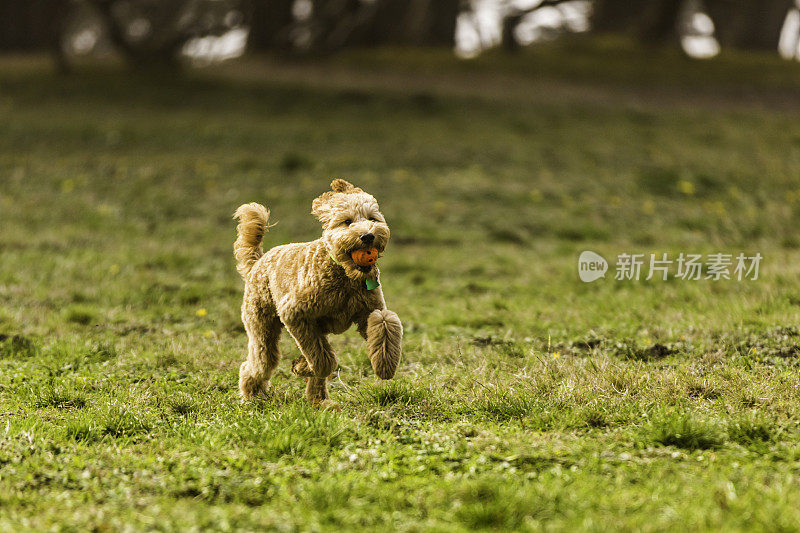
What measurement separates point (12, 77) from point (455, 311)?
19860 millimetres

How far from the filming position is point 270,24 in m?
23.3

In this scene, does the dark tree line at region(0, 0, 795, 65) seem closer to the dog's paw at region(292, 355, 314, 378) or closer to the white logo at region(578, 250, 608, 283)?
the white logo at region(578, 250, 608, 283)

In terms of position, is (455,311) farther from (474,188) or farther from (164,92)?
(164,92)

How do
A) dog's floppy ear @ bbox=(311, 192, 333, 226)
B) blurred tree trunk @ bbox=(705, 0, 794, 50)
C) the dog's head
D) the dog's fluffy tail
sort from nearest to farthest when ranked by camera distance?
the dog's head < dog's floppy ear @ bbox=(311, 192, 333, 226) < the dog's fluffy tail < blurred tree trunk @ bbox=(705, 0, 794, 50)

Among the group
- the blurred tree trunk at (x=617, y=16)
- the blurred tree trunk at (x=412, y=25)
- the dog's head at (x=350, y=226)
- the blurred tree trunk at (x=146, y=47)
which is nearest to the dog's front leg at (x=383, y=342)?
the dog's head at (x=350, y=226)

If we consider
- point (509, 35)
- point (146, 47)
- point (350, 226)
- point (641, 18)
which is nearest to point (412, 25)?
point (509, 35)

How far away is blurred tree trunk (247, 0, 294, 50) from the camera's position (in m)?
22.8

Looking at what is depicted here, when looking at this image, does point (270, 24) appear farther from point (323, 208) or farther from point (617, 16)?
point (323, 208)

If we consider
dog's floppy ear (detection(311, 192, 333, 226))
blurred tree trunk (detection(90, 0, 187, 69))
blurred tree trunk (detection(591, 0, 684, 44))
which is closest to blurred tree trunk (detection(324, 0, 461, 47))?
blurred tree trunk (detection(591, 0, 684, 44))

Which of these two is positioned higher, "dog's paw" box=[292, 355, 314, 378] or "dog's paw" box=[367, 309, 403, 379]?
"dog's paw" box=[367, 309, 403, 379]

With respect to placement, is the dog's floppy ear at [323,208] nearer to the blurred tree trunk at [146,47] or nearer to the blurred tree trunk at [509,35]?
the blurred tree trunk at [146,47]

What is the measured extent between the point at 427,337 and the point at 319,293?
7.77ft

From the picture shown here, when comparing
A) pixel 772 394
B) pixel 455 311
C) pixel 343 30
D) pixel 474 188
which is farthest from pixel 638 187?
pixel 343 30

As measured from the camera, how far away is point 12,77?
69.8 ft
